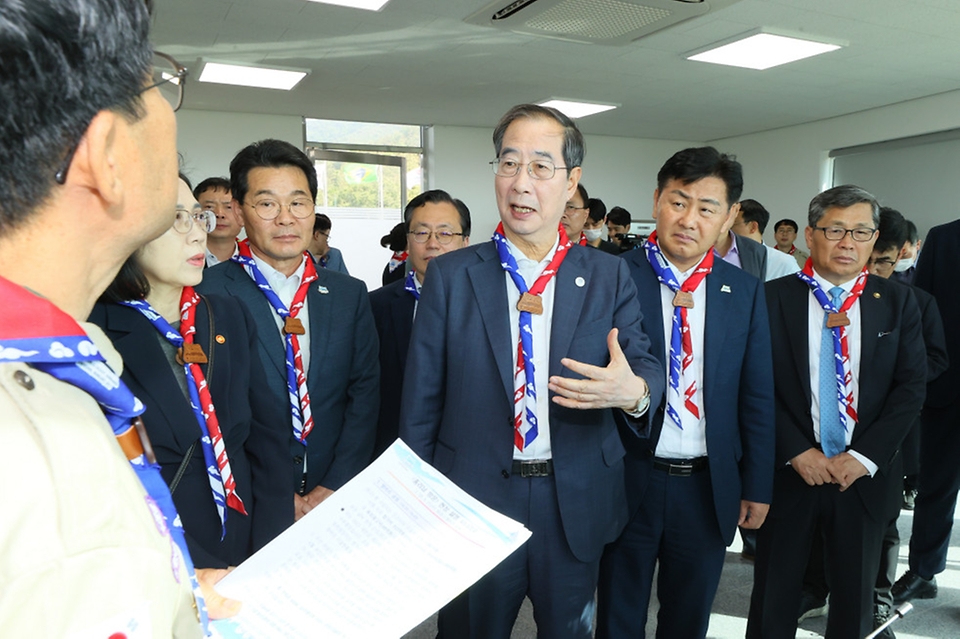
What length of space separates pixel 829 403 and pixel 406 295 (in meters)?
1.67

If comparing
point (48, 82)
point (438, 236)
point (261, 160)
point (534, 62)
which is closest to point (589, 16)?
point (534, 62)

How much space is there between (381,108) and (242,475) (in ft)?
25.1

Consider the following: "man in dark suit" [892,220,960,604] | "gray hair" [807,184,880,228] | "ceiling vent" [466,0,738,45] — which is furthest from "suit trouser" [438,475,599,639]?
"ceiling vent" [466,0,738,45]

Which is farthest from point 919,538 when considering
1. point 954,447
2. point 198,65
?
point 198,65

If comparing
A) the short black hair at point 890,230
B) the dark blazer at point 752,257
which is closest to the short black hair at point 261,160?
the dark blazer at point 752,257

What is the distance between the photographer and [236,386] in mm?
1557

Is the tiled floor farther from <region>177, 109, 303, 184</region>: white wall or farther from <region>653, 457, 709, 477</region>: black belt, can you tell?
<region>177, 109, 303, 184</region>: white wall

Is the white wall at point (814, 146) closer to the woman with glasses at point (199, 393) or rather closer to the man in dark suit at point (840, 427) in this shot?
the man in dark suit at point (840, 427)

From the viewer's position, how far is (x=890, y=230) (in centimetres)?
337

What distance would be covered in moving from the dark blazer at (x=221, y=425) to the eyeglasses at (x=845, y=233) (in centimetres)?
205

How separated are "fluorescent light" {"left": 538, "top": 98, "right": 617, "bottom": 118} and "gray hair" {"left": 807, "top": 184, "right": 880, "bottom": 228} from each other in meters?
6.03

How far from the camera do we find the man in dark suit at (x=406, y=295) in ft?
8.52

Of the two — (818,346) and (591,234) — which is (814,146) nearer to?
(591,234)

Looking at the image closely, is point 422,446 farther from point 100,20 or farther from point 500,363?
point 100,20
